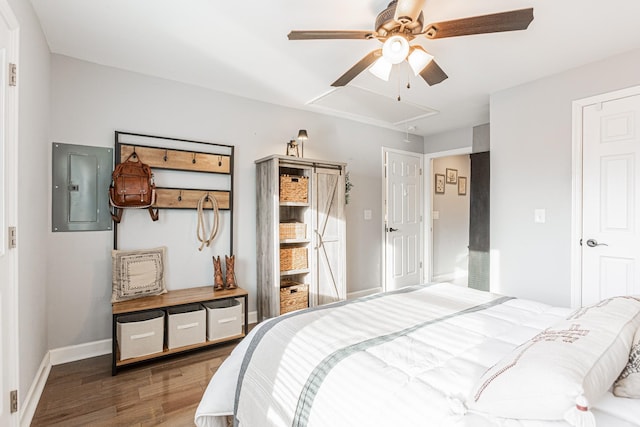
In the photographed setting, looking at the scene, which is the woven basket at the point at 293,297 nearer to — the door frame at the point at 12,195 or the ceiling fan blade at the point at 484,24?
the door frame at the point at 12,195

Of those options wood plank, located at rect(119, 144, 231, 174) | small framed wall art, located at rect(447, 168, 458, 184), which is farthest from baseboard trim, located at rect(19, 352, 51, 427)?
small framed wall art, located at rect(447, 168, 458, 184)

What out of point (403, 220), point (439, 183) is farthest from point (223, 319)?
point (439, 183)

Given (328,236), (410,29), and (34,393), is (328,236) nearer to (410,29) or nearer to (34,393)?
(410,29)

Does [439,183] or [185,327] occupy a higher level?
[439,183]

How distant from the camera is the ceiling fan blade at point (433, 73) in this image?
2012 mm

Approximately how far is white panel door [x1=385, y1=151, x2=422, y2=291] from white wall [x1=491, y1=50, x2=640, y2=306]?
1528 millimetres

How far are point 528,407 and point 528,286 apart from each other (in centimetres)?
275

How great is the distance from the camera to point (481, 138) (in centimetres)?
426

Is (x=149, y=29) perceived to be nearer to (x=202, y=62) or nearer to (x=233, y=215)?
(x=202, y=62)

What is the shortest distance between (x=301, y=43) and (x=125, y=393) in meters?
2.72

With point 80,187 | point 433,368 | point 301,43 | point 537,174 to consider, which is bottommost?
point 433,368

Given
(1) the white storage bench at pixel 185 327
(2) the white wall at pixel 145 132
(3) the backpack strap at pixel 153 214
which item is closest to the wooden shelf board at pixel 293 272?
(2) the white wall at pixel 145 132

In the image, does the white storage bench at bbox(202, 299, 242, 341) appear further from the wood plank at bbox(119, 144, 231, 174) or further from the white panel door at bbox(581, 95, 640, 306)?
the white panel door at bbox(581, 95, 640, 306)

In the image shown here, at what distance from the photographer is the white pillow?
76 centimetres
